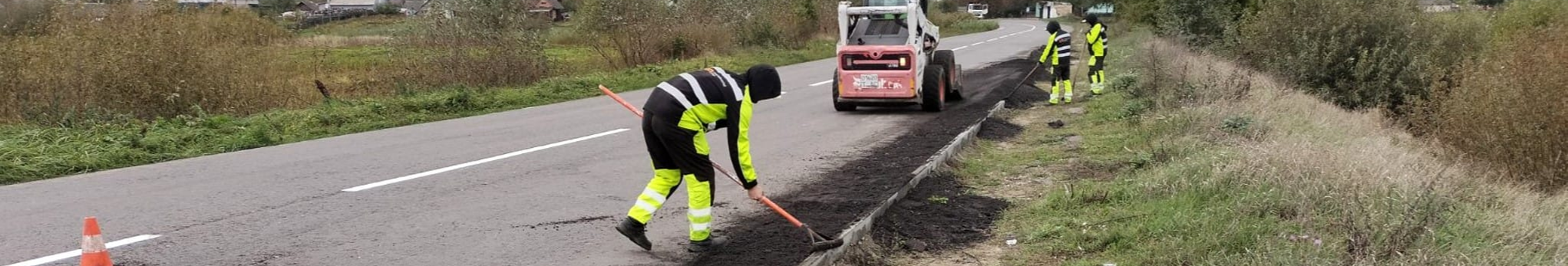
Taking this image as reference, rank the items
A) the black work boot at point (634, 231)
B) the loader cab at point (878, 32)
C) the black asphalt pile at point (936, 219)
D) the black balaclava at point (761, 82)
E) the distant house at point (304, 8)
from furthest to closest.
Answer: the distant house at point (304, 8)
the loader cab at point (878, 32)
the black asphalt pile at point (936, 219)
the black work boot at point (634, 231)
the black balaclava at point (761, 82)

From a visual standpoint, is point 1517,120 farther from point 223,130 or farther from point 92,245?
point 223,130

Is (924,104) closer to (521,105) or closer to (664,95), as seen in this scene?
(521,105)

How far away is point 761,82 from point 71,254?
3923 millimetres

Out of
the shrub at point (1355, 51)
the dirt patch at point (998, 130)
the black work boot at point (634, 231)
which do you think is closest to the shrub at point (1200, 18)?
the shrub at point (1355, 51)

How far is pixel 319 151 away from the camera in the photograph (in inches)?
417

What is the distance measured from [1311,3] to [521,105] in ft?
42.8

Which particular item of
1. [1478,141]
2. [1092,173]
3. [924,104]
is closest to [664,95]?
[1092,173]

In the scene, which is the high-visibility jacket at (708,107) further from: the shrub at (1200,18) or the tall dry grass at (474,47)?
the shrub at (1200,18)

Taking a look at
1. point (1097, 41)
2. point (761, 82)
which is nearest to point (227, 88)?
point (761, 82)

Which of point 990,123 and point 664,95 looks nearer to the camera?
point 664,95

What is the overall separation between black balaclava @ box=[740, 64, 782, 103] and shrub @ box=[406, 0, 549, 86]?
45.8 ft

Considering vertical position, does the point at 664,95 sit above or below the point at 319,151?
above

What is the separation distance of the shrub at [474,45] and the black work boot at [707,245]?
13.6 meters

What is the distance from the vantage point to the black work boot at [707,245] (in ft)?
20.4
